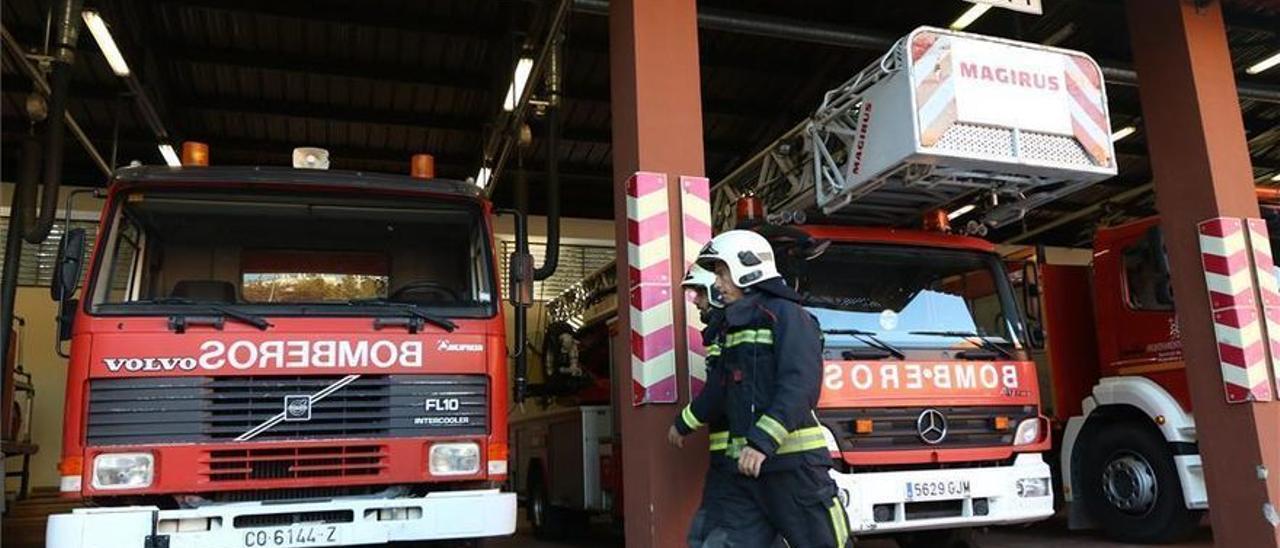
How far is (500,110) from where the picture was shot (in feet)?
34.3

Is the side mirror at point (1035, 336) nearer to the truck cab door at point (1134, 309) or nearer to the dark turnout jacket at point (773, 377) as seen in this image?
the truck cab door at point (1134, 309)

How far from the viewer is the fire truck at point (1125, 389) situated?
22.0 feet

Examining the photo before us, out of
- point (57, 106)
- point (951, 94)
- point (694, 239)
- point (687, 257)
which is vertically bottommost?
point (687, 257)

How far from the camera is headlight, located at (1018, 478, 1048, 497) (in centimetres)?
550

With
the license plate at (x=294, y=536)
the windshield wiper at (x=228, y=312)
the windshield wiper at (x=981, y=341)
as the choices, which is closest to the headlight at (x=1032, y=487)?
the windshield wiper at (x=981, y=341)

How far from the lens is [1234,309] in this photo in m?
5.75

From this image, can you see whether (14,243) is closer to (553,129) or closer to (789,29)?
(553,129)

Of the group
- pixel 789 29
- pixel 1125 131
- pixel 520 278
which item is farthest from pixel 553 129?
pixel 1125 131

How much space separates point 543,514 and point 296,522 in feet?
16.5

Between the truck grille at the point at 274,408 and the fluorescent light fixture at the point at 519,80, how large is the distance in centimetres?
495

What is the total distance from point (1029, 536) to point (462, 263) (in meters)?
5.53

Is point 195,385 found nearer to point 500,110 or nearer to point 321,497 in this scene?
point 321,497

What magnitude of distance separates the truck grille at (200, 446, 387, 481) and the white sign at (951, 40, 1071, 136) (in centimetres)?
355

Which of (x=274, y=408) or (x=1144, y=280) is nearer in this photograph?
(x=274, y=408)
